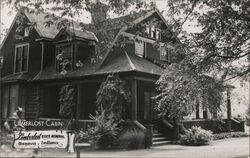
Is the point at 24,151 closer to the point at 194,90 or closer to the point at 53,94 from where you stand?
the point at 194,90

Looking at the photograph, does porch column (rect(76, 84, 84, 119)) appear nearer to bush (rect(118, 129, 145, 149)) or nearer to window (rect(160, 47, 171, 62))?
bush (rect(118, 129, 145, 149))

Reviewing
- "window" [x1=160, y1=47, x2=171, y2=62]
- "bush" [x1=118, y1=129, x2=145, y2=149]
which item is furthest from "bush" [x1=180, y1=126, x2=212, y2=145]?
"window" [x1=160, y1=47, x2=171, y2=62]

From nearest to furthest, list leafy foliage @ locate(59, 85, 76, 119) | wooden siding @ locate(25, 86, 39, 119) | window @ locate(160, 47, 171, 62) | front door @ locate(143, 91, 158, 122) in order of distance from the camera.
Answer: leafy foliage @ locate(59, 85, 76, 119) < front door @ locate(143, 91, 158, 122) < wooden siding @ locate(25, 86, 39, 119) < window @ locate(160, 47, 171, 62)

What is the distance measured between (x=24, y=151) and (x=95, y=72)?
1147 cm

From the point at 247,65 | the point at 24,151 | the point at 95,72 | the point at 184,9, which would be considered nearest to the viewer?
the point at 24,151

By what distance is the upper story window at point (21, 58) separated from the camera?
81.6 feet

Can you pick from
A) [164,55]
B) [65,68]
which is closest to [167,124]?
[65,68]

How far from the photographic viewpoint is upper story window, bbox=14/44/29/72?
24.9m

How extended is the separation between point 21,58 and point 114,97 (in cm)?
961

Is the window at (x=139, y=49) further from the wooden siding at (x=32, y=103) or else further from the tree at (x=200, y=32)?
the tree at (x=200, y=32)

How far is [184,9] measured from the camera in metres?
13.9

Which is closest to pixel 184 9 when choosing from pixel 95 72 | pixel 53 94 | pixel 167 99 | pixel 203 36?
pixel 203 36

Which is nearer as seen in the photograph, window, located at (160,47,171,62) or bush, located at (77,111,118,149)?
bush, located at (77,111,118,149)

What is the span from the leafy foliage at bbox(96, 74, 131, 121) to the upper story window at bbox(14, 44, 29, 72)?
8.31 m
